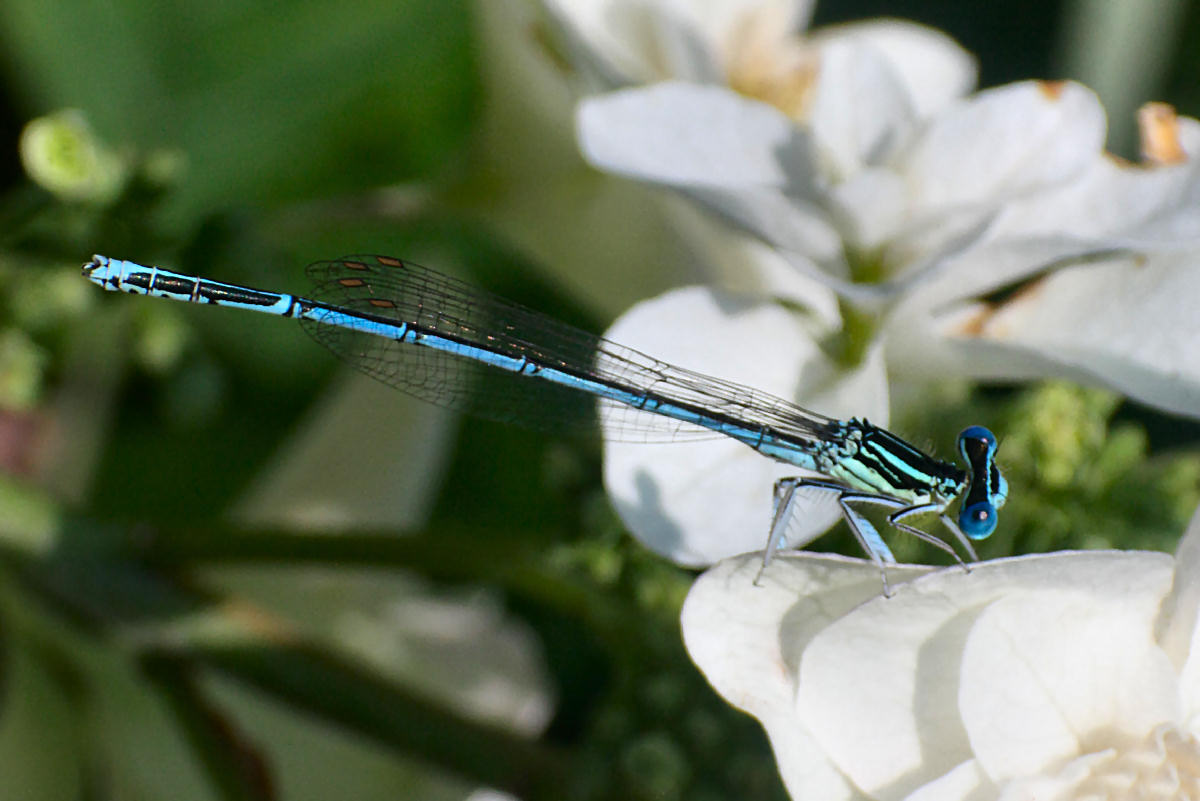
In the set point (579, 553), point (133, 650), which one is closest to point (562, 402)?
point (579, 553)

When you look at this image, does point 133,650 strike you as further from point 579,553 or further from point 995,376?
point 995,376

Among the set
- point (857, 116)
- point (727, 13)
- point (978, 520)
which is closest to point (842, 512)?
point (978, 520)

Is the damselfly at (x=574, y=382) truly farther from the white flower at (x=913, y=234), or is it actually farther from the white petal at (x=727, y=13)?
the white petal at (x=727, y=13)

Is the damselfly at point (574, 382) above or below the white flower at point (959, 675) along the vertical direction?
above

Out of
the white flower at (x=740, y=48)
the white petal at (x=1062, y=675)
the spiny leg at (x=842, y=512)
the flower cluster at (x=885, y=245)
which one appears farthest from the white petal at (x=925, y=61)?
the white petal at (x=1062, y=675)

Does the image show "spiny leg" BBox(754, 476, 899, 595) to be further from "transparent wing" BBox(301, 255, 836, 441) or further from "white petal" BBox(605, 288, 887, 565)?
"transparent wing" BBox(301, 255, 836, 441)

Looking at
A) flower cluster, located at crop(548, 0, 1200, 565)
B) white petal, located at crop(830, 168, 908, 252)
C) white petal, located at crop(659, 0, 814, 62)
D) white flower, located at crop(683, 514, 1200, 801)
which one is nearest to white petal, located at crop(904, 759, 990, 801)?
white flower, located at crop(683, 514, 1200, 801)

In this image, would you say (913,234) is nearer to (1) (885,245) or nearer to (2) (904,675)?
(1) (885,245)
